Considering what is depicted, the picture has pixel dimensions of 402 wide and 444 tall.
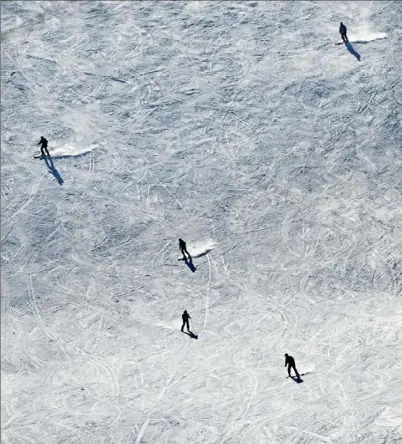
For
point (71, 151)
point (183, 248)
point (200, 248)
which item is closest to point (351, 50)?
point (200, 248)

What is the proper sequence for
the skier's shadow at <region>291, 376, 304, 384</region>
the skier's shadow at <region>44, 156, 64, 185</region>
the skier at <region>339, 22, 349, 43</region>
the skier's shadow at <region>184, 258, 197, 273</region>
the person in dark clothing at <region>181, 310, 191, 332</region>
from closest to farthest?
the skier's shadow at <region>291, 376, 304, 384</region> < the person in dark clothing at <region>181, 310, 191, 332</region> < the skier's shadow at <region>184, 258, 197, 273</region> < the skier's shadow at <region>44, 156, 64, 185</region> < the skier at <region>339, 22, 349, 43</region>

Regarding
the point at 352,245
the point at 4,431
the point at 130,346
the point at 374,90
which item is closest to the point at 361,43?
the point at 374,90

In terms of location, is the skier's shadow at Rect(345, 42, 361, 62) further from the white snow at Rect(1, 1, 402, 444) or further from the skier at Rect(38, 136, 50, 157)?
the skier at Rect(38, 136, 50, 157)

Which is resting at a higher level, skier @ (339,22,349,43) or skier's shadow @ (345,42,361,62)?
skier @ (339,22,349,43)

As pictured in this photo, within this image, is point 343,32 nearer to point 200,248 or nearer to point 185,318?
point 200,248

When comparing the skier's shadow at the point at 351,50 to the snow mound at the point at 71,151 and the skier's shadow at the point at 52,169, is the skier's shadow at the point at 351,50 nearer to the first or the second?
the snow mound at the point at 71,151

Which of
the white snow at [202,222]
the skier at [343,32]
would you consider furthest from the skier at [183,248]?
the skier at [343,32]

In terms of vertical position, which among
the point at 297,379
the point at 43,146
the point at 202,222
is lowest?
the point at 297,379

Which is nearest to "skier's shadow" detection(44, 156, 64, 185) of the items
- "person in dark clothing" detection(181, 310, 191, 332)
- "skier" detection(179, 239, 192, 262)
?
"skier" detection(179, 239, 192, 262)

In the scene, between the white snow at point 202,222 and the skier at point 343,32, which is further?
the skier at point 343,32
